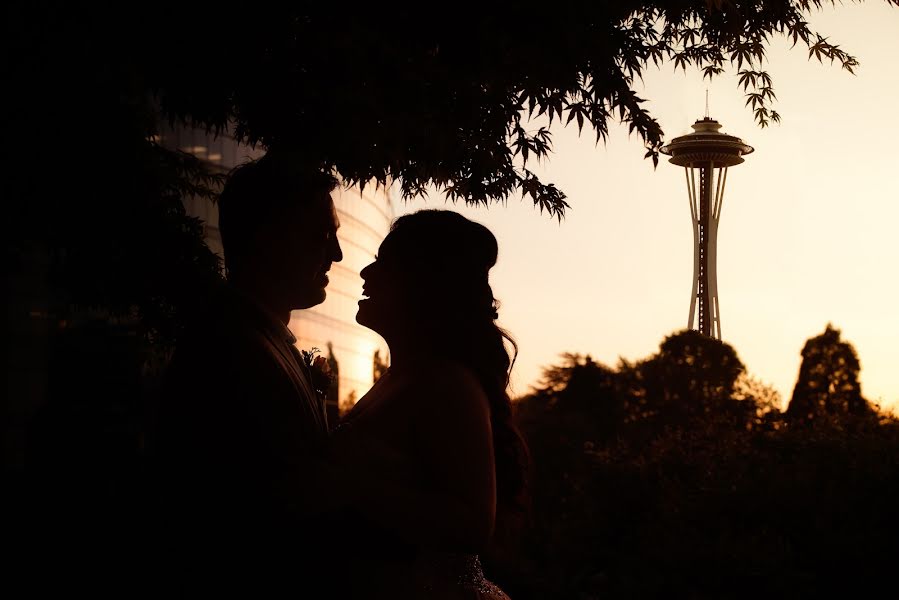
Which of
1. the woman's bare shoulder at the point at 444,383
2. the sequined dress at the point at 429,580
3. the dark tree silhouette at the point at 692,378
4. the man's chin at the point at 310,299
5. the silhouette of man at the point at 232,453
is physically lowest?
the sequined dress at the point at 429,580

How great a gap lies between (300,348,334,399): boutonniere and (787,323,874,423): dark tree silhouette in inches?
1181

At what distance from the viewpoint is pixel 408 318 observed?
276 cm

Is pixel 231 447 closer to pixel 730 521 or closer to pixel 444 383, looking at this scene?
pixel 444 383

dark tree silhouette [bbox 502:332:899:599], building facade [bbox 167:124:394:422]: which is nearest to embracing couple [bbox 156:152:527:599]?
dark tree silhouette [bbox 502:332:899:599]

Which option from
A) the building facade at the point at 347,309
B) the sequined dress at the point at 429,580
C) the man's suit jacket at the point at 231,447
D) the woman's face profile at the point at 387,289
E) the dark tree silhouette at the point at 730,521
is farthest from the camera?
the building facade at the point at 347,309

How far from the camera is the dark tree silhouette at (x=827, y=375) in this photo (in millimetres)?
30812

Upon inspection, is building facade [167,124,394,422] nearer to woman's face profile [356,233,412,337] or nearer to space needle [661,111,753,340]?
space needle [661,111,753,340]

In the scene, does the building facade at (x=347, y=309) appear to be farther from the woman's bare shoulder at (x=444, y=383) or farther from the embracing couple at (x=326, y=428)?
the woman's bare shoulder at (x=444, y=383)

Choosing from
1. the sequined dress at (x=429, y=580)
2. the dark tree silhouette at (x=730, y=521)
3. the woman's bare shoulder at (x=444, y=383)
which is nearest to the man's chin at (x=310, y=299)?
the woman's bare shoulder at (x=444, y=383)

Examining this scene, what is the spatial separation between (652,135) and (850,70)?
174 cm

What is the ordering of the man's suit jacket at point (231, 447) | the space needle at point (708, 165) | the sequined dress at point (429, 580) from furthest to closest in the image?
the space needle at point (708, 165), the sequined dress at point (429, 580), the man's suit jacket at point (231, 447)

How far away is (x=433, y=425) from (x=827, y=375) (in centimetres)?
3166

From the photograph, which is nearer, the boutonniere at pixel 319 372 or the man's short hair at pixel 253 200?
the man's short hair at pixel 253 200

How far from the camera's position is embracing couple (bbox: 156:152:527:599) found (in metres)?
2.11
